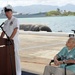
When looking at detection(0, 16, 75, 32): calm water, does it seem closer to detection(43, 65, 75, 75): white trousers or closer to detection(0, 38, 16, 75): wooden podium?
detection(0, 38, 16, 75): wooden podium

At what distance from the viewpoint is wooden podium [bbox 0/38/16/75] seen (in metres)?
4.48

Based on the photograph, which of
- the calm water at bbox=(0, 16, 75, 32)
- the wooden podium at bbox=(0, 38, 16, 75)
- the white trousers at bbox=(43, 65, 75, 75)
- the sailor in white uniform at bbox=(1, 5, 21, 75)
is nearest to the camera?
the white trousers at bbox=(43, 65, 75, 75)

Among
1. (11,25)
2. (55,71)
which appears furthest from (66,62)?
(11,25)

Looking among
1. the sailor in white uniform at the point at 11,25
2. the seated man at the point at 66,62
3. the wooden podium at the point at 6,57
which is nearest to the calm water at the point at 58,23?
the sailor in white uniform at the point at 11,25

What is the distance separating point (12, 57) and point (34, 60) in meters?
3.56

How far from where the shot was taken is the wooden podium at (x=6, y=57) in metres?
4.48

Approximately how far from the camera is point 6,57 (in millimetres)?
4539

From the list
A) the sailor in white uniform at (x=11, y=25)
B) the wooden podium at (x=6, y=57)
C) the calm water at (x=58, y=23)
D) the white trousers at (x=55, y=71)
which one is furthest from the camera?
the calm water at (x=58, y=23)

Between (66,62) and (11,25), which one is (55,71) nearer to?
(66,62)

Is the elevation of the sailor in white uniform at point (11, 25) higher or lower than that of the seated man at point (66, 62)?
higher

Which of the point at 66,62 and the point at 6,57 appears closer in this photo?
the point at 66,62

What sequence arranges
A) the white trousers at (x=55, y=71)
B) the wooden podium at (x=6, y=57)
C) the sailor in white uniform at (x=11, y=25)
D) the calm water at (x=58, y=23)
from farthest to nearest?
the calm water at (x=58, y=23)
the sailor in white uniform at (x=11, y=25)
the wooden podium at (x=6, y=57)
the white trousers at (x=55, y=71)

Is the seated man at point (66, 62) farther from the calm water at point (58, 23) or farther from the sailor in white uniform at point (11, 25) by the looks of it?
the calm water at point (58, 23)

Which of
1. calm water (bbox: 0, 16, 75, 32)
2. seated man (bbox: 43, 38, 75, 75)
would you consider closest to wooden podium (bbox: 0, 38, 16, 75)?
seated man (bbox: 43, 38, 75, 75)
